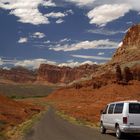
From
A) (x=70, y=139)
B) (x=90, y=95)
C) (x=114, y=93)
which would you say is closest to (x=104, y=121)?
(x=70, y=139)

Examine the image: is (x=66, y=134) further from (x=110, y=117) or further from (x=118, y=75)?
(x=118, y=75)

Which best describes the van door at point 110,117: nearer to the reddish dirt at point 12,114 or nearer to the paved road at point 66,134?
the paved road at point 66,134

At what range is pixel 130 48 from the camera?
16550cm

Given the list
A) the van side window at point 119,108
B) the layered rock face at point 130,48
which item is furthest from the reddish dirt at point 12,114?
the layered rock face at point 130,48

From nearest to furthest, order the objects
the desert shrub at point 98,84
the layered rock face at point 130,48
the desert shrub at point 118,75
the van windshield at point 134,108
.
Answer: the van windshield at point 134,108, the desert shrub at point 118,75, the desert shrub at point 98,84, the layered rock face at point 130,48

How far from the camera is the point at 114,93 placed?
392 ft

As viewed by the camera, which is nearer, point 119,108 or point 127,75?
point 119,108

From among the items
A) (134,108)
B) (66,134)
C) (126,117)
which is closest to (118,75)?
(66,134)

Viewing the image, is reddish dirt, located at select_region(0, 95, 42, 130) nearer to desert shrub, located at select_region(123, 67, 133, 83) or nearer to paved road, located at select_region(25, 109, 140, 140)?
paved road, located at select_region(25, 109, 140, 140)

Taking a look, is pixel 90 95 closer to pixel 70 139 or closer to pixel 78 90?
pixel 78 90

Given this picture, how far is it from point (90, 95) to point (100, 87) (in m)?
4.17

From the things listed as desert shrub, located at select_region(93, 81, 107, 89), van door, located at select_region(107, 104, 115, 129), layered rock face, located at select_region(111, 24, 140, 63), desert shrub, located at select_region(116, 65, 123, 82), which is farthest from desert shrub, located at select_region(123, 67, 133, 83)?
van door, located at select_region(107, 104, 115, 129)

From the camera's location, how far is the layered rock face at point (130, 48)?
489 feet

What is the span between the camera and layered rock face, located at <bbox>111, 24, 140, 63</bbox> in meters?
149
